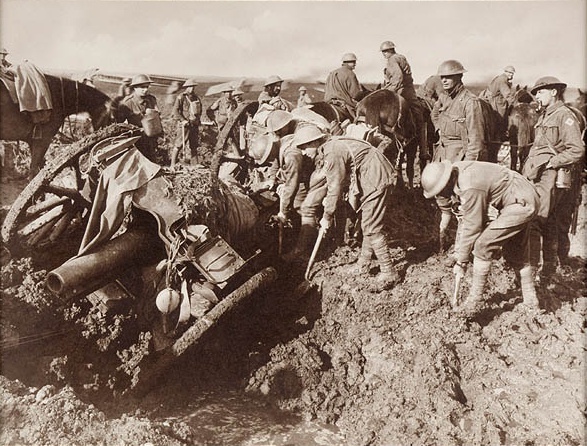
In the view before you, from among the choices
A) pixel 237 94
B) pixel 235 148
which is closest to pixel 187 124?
pixel 237 94

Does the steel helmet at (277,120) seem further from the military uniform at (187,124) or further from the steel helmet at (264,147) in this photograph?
the military uniform at (187,124)

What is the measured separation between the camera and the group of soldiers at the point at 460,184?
4691 millimetres

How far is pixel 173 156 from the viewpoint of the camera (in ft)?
32.4

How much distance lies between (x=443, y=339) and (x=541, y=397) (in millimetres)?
938

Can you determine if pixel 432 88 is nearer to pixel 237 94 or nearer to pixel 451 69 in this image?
pixel 451 69

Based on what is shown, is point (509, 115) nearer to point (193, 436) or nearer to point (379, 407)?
point (379, 407)

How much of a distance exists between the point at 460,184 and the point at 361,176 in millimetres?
1165

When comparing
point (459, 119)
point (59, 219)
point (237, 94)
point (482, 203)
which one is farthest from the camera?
point (237, 94)

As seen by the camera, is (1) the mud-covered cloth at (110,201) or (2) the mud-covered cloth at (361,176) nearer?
(1) the mud-covered cloth at (110,201)

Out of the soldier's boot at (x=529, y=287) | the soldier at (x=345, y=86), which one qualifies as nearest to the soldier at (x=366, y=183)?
the soldier's boot at (x=529, y=287)

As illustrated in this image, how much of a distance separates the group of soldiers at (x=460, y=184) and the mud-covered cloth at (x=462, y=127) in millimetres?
12

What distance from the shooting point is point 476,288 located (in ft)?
15.9

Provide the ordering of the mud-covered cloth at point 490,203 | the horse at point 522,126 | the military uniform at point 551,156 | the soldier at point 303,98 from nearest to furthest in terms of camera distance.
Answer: the mud-covered cloth at point 490,203 < the military uniform at point 551,156 < the horse at point 522,126 < the soldier at point 303,98

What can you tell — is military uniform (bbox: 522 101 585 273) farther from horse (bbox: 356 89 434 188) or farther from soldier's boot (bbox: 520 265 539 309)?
horse (bbox: 356 89 434 188)
